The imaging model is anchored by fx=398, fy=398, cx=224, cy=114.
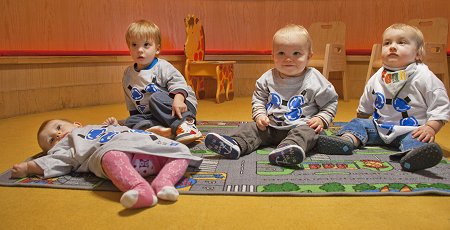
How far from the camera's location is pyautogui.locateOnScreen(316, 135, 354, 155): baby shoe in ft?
5.58

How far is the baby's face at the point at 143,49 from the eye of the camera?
2.03m

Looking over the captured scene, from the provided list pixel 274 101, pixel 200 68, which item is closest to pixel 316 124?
pixel 274 101

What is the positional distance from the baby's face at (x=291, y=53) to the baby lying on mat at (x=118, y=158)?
0.64m

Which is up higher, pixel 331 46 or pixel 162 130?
pixel 331 46

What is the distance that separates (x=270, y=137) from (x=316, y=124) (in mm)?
239

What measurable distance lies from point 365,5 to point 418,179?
3450mm

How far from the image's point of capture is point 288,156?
151cm

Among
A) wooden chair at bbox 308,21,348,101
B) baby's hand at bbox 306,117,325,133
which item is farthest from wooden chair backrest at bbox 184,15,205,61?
baby's hand at bbox 306,117,325,133

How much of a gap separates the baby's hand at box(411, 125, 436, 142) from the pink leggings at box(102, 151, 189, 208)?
0.96 meters

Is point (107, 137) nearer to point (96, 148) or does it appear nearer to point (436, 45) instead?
point (96, 148)

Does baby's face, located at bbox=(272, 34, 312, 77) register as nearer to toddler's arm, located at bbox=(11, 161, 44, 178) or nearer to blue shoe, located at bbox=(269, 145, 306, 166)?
blue shoe, located at bbox=(269, 145, 306, 166)

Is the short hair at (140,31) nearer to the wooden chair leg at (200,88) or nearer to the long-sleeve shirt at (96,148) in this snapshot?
the long-sleeve shirt at (96,148)

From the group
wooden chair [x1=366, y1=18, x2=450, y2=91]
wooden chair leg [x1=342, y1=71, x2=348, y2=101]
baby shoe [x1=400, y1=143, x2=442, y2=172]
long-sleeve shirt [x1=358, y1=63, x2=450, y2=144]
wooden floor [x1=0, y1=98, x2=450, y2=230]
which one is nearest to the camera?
wooden floor [x1=0, y1=98, x2=450, y2=230]

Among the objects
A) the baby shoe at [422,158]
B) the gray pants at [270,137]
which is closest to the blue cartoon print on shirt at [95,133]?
the gray pants at [270,137]
